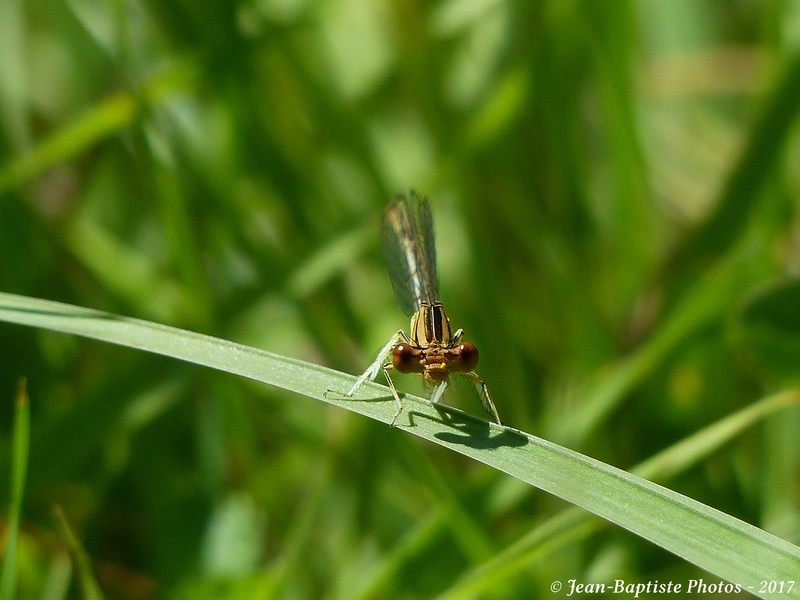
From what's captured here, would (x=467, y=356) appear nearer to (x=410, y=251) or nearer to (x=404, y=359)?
(x=404, y=359)

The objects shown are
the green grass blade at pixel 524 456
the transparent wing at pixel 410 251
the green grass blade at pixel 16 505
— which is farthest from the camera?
the transparent wing at pixel 410 251

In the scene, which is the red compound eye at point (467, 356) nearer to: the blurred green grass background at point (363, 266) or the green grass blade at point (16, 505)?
the blurred green grass background at point (363, 266)

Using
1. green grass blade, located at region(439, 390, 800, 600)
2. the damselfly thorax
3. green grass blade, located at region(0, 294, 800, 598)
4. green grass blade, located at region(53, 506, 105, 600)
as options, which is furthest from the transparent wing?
green grass blade, located at region(53, 506, 105, 600)

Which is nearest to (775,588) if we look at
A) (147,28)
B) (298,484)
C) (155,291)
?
(298,484)

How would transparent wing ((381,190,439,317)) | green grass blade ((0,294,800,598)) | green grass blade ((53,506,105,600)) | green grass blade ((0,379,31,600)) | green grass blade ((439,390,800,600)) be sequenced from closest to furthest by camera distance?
green grass blade ((0,294,800,598)) < green grass blade ((0,379,31,600)) < green grass blade ((53,506,105,600)) < green grass blade ((439,390,800,600)) < transparent wing ((381,190,439,317))

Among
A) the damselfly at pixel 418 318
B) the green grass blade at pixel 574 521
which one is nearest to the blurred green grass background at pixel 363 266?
the green grass blade at pixel 574 521

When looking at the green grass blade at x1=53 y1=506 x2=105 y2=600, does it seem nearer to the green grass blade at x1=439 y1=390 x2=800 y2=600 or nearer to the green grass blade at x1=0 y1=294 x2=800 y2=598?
the green grass blade at x1=0 y1=294 x2=800 y2=598

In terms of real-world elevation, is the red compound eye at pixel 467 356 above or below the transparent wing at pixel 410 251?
below
